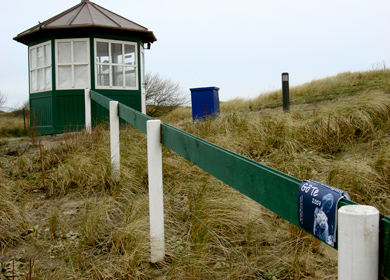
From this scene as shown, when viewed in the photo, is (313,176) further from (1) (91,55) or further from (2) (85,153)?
(1) (91,55)

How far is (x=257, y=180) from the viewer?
1721mm

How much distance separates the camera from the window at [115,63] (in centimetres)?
1201

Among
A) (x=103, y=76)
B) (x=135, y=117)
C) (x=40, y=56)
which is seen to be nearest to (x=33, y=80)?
(x=40, y=56)

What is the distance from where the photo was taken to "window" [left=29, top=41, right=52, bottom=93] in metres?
12.1

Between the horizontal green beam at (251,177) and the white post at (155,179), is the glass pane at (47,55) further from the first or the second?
the horizontal green beam at (251,177)

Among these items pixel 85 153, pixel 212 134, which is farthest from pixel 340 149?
pixel 85 153

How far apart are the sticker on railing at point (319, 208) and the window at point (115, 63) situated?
36.9 ft

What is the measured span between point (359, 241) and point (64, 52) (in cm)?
1208

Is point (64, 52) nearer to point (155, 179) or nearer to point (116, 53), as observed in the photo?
point (116, 53)

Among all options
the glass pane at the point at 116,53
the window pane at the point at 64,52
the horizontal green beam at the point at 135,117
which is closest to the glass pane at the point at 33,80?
the window pane at the point at 64,52

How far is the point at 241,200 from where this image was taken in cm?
384

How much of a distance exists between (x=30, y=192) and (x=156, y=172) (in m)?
2.86

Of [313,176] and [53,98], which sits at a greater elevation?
[53,98]

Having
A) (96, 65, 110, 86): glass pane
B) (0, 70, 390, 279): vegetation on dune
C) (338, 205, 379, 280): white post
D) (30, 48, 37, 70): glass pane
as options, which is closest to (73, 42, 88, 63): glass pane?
(96, 65, 110, 86): glass pane
